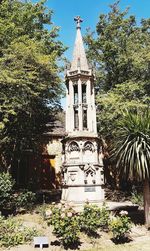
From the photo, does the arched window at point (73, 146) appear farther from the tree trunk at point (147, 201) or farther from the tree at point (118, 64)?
the tree at point (118, 64)

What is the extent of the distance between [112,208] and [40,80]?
8.62 metres

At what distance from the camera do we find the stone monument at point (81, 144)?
45.5 ft

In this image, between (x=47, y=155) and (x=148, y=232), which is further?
(x=47, y=155)

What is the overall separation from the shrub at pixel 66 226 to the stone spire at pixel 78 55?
8.66 m

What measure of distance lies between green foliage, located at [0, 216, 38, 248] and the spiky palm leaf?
4.77m

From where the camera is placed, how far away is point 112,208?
13781 millimetres

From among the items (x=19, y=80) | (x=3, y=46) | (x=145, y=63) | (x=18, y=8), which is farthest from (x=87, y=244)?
(x=18, y=8)

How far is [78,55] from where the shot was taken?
16.9 m

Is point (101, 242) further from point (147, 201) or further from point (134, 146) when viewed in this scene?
point (134, 146)

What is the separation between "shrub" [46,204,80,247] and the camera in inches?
385

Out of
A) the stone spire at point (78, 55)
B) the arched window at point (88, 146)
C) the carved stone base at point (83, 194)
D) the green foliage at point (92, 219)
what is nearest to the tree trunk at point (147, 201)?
the green foliage at point (92, 219)

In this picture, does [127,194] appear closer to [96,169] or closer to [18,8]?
[96,169]

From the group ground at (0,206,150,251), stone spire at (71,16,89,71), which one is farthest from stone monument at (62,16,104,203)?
ground at (0,206,150,251)

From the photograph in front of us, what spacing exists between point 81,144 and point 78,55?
5648mm
